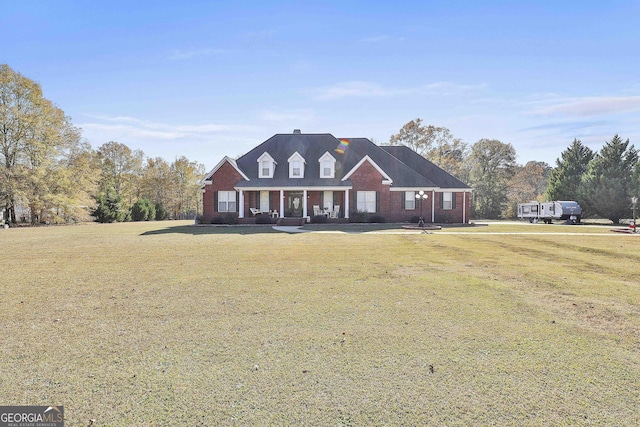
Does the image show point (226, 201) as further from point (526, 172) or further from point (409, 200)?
point (526, 172)

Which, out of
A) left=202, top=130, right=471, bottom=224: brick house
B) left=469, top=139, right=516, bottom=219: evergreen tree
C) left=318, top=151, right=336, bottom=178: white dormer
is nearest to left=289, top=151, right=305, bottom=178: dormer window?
left=202, top=130, right=471, bottom=224: brick house

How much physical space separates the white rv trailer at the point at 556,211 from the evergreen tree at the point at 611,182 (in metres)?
4.05

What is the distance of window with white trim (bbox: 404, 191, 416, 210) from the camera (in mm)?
30734

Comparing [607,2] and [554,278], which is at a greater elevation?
[607,2]

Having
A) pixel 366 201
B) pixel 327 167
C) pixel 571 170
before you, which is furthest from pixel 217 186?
pixel 571 170

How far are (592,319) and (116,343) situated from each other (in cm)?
683

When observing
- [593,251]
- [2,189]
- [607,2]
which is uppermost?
[607,2]

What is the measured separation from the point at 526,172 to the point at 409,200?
49.9 m

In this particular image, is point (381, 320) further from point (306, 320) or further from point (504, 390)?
point (504, 390)

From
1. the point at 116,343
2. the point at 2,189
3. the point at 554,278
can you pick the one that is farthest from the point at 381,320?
the point at 2,189

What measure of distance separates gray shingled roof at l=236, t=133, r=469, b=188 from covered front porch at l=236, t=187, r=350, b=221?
88 cm

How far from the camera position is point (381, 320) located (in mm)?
5070

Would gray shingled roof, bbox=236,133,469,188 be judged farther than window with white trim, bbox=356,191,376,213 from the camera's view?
Yes

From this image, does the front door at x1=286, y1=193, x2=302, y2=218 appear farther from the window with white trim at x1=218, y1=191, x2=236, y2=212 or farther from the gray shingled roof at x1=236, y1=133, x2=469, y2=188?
the window with white trim at x1=218, y1=191, x2=236, y2=212
